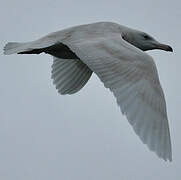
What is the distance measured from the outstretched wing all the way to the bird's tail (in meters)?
1.25

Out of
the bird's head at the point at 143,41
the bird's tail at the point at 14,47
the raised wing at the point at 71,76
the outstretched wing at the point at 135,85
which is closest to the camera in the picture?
the outstretched wing at the point at 135,85

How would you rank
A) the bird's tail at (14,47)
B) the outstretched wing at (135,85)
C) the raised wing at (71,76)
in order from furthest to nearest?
the raised wing at (71,76), the bird's tail at (14,47), the outstretched wing at (135,85)

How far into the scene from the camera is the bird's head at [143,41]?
1160cm

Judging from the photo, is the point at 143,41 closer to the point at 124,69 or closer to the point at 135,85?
the point at 124,69

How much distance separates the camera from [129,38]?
11.5 meters

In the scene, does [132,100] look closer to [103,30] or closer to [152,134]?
[152,134]

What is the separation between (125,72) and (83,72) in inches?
131

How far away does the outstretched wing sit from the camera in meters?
8.84

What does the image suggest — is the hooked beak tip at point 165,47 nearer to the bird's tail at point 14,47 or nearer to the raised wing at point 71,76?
the raised wing at point 71,76

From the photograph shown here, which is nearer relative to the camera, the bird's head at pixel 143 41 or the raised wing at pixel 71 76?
the bird's head at pixel 143 41

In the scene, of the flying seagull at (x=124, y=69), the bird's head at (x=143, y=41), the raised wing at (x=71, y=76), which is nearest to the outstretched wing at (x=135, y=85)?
the flying seagull at (x=124, y=69)

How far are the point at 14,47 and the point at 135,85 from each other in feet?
9.15

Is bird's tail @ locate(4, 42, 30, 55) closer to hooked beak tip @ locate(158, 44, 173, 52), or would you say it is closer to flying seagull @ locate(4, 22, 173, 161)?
flying seagull @ locate(4, 22, 173, 161)

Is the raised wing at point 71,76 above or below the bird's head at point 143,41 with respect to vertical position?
below
